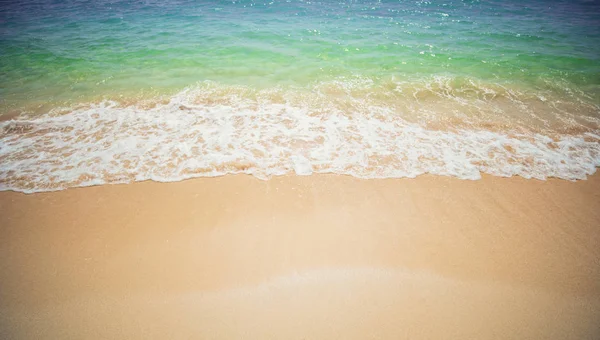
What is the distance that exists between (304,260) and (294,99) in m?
4.43

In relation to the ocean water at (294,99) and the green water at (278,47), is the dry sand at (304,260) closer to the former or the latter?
the ocean water at (294,99)

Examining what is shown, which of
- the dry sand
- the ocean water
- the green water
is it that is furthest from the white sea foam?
the green water

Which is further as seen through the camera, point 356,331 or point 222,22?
point 222,22

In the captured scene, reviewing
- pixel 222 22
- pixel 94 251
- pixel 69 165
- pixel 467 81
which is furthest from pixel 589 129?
pixel 222 22

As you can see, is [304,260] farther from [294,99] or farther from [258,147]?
[294,99]

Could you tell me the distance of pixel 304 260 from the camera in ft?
9.65

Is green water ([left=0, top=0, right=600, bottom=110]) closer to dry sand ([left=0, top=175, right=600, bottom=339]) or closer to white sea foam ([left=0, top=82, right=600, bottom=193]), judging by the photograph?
white sea foam ([left=0, top=82, right=600, bottom=193])

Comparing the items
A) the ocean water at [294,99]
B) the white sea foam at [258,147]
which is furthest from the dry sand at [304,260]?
the ocean water at [294,99]

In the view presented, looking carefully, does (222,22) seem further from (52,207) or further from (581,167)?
(581,167)

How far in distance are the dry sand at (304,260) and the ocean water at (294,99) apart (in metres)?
0.50

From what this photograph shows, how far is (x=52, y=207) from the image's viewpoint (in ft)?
11.6

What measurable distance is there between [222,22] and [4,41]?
346 inches

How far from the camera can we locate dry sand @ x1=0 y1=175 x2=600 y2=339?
2426mm

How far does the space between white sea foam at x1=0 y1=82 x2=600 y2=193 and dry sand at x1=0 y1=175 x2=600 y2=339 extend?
1.06 ft
